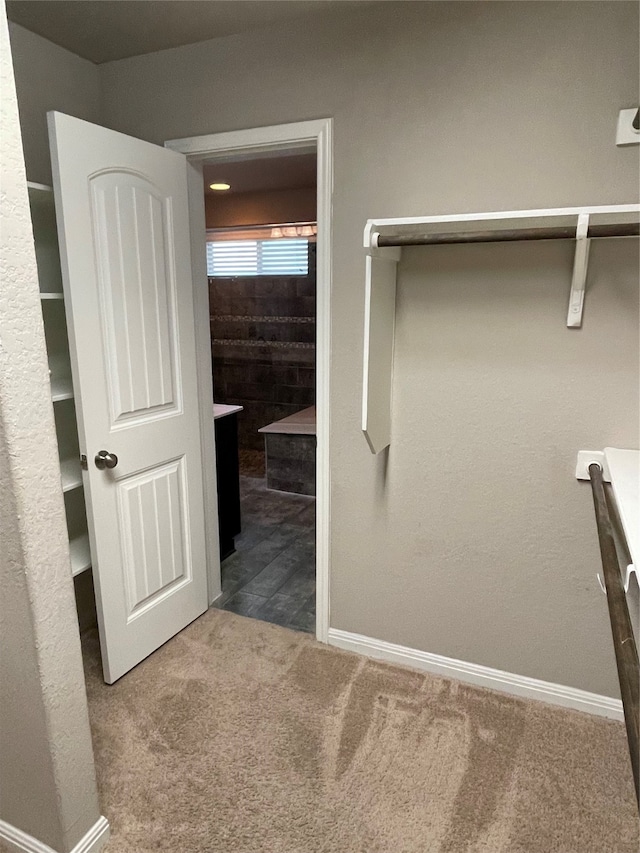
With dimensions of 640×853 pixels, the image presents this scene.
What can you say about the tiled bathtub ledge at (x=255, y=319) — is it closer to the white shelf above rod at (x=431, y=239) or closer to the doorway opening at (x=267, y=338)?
the doorway opening at (x=267, y=338)

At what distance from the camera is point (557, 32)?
1.56m

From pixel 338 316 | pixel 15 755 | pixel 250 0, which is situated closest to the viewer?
pixel 15 755

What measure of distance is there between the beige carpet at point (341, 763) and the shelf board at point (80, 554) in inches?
18.1

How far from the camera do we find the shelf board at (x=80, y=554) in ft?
6.61

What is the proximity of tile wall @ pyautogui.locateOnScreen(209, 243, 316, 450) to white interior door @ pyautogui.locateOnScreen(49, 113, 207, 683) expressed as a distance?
2.61 metres

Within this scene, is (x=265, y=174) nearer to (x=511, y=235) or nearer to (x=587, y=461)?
(x=511, y=235)

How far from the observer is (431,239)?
158 centimetres

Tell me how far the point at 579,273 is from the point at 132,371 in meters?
1.54

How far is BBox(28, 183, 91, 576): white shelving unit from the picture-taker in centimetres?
196

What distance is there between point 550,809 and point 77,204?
2.33m

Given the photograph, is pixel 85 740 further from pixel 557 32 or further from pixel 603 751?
pixel 557 32

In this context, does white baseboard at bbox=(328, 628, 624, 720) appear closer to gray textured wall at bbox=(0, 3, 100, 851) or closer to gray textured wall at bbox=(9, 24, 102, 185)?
gray textured wall at bbox=(0, 3, 100, 851)

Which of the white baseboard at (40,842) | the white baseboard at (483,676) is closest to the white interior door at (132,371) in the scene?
the white baseboard at (40,842)

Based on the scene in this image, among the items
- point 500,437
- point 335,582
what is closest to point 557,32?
point 500,437
